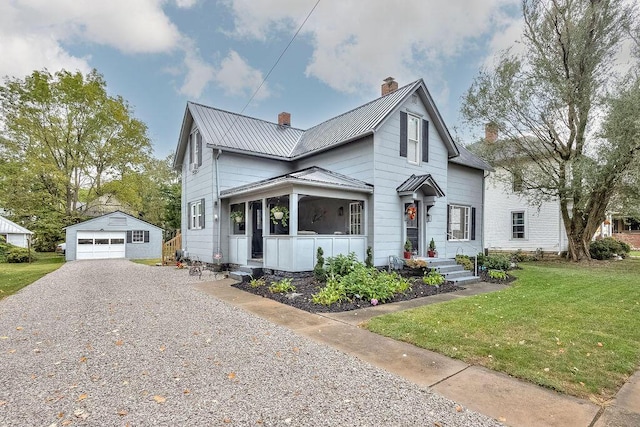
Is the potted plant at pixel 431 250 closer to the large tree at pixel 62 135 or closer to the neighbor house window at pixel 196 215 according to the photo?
the neighbor house window at pixel 196 215

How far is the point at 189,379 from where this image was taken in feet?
Answer: 12.0

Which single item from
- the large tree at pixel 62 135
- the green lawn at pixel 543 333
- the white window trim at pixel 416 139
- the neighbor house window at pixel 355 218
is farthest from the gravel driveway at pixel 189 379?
the large tree at pixel 62 135

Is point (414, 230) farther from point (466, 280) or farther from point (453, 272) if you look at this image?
point (466, 280)

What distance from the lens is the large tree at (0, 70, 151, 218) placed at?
2528cm

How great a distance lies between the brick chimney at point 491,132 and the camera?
54.2ft

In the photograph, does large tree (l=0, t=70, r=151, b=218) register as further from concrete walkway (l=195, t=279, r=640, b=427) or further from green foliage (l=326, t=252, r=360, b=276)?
concrete walkway (l=195, t=279, r=640, b=427)

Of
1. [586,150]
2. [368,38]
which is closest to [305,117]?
[368,38]

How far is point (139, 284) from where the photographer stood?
413 inches

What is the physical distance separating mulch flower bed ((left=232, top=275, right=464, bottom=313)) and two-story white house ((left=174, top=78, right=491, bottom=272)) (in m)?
0.67

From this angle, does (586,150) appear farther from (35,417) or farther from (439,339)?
(35,417)

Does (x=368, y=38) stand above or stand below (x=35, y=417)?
above

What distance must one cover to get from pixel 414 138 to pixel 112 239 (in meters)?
21.9

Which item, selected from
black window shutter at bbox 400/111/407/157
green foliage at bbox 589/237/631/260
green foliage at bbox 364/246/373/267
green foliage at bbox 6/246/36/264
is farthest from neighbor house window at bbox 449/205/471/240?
green foliage at bbox 6/246/36/264

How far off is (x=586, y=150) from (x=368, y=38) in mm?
11413
